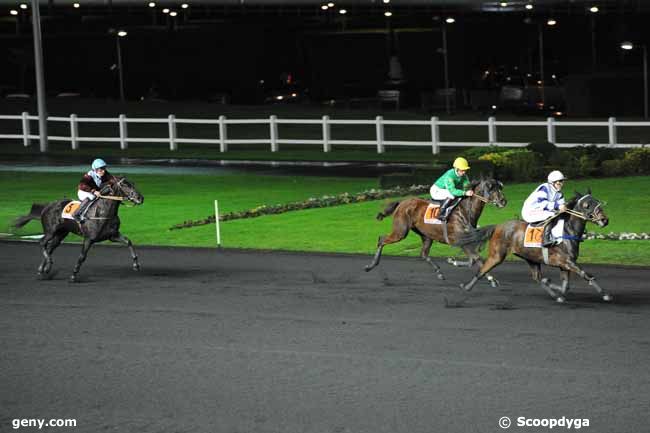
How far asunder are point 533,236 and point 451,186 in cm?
212

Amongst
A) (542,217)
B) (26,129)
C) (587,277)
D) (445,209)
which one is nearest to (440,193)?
(445,209)

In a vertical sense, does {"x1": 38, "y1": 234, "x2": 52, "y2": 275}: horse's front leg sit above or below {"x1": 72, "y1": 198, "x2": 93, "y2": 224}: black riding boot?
below

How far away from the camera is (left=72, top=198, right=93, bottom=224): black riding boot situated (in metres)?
19.4

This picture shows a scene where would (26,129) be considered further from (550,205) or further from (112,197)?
(550,205)

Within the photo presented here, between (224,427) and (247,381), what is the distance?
5.41ft

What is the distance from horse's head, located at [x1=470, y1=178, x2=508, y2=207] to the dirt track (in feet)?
4.09

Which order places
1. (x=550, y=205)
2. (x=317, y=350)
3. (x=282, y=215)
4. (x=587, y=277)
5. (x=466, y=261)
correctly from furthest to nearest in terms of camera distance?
(x=282, y=215) → (x=466, y=261) → (x=550, y=205) → (x=587, y=277) → (x=317, y=350)

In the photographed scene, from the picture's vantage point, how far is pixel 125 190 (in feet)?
62.7

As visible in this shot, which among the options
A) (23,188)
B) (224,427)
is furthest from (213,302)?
(23,188)

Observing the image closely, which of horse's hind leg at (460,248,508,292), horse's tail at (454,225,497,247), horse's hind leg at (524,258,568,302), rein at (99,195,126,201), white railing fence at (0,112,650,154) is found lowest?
horse's hind leg at (524,258,568,302)

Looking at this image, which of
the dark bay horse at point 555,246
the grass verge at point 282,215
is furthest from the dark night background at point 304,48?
the dark bay horse at point 555,246

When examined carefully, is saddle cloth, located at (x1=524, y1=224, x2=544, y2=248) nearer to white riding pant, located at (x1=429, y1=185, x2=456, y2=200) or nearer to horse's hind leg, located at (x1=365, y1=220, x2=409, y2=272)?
white riding pant, located at (x1=429, y1=185, x2=456, y2=200)

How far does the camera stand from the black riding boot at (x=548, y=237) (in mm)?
16078

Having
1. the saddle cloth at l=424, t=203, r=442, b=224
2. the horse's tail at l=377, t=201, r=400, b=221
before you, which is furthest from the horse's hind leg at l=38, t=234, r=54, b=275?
the saddle cloth at l=424, t=203, r=442, b=224
